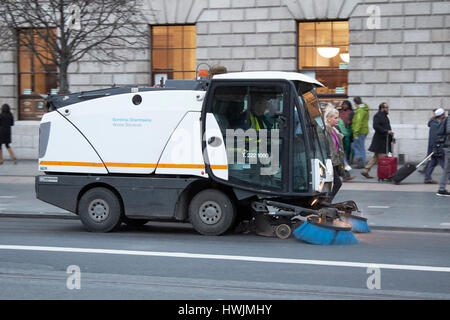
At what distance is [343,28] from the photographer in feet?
65.3

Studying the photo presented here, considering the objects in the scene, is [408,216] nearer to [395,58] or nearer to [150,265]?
[150,265]

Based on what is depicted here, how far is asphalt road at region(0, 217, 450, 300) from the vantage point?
6.45 m

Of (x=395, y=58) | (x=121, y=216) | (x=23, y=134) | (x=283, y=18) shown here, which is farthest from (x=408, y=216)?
(x=23, y=134)

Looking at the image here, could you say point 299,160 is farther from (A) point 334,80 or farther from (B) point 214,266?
(A) point 334,80

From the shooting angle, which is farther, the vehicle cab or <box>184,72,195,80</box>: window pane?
<box>184,72,195,80</box>: window pane

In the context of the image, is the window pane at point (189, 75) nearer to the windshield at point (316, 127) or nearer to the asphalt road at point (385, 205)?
→ the asphalt road at point (385, 205)

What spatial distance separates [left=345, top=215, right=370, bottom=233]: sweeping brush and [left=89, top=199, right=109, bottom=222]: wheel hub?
3365 mm

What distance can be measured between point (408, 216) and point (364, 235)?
195cm

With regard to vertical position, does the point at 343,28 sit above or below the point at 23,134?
above

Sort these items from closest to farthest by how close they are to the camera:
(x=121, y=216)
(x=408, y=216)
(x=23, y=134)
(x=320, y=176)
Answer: (x=320, y=176) < (x=121, y=216) < (x=408, y=216) < (x=23, y=134)

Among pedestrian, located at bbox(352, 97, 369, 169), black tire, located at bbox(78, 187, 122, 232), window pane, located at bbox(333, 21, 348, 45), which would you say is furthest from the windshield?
window pane, located at bbox(333, 21, 348, 45)

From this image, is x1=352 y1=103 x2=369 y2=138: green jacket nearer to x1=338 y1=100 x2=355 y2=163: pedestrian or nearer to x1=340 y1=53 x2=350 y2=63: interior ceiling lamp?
x1=338 y1=100 x2=355 y2=163: pedestrian

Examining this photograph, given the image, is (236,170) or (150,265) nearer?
(150,265)

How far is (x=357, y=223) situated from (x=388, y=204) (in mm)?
2999
